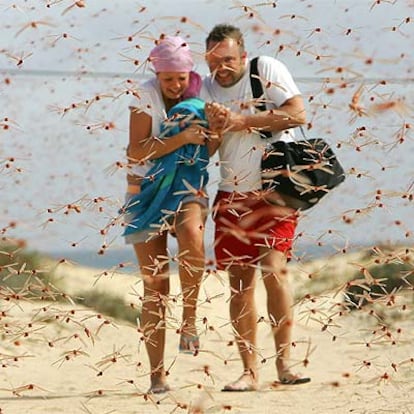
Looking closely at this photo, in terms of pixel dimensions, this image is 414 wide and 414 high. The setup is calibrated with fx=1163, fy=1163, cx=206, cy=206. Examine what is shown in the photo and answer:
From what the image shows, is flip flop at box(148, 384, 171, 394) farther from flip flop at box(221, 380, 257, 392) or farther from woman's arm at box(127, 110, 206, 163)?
woman's arm at box(127, 110, 206, 163)

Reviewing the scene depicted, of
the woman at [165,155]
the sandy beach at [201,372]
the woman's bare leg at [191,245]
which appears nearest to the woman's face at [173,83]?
the woman at [165,155]

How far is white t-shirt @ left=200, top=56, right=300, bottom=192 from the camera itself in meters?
6.11

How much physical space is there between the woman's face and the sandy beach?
1.07 meters

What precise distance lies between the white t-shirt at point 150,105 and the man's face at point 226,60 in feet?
1.11

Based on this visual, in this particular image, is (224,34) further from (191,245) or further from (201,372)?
(201,372)

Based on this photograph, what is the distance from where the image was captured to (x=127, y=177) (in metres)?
6.29

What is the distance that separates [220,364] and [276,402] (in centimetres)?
306

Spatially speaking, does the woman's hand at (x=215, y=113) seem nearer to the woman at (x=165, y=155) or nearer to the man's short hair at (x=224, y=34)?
the woman at (x=165, y=155)

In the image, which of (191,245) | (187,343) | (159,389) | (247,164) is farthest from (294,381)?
(247,164)

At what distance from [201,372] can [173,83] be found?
3470mm

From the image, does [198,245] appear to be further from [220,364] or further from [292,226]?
[220,364]

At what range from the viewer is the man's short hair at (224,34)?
6.00m

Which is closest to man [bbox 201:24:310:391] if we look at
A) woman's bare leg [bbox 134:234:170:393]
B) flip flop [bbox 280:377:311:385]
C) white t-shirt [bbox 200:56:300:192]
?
white t-shirt [bbox 200:56:300:192]

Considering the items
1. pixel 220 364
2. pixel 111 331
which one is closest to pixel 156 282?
pixel 220 364
